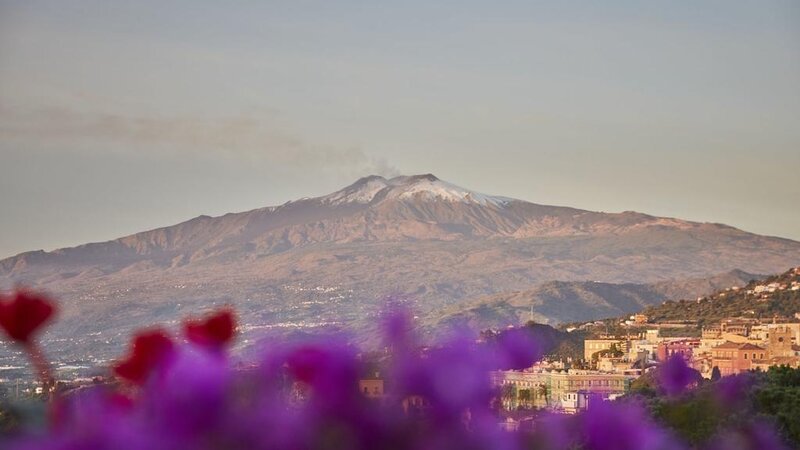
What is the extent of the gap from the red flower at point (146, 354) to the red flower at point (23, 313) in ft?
0.39

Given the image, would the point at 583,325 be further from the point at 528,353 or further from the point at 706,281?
the point at 528,353

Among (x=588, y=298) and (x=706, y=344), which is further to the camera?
(x=588, y=298)

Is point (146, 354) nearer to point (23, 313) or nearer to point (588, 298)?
point (23, 313)

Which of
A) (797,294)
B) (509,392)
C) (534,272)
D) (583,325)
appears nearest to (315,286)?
(534,272)

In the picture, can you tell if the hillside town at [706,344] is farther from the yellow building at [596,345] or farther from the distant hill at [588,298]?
the distant hill at [588,298]

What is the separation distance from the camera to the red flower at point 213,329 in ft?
5.46

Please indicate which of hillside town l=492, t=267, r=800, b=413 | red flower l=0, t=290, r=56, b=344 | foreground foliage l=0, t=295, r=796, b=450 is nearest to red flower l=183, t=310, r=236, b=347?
foreground foliage l=0, t=295, r=796, b=450

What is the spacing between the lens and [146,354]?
1.65 m

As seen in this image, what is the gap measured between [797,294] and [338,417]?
79.5 meters

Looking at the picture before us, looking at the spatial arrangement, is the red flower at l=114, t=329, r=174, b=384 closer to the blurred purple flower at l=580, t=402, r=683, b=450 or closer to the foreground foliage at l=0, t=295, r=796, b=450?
the foreground foliage at l=0, t=295, r=796, b=450

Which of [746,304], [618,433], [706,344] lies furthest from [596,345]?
[618,433]

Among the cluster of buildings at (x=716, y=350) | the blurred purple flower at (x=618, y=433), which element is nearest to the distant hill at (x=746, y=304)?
the cluster of buildings at (x=716, y=350)

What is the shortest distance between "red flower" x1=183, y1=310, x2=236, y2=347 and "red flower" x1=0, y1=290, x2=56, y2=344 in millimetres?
157

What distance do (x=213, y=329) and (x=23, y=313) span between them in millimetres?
208
